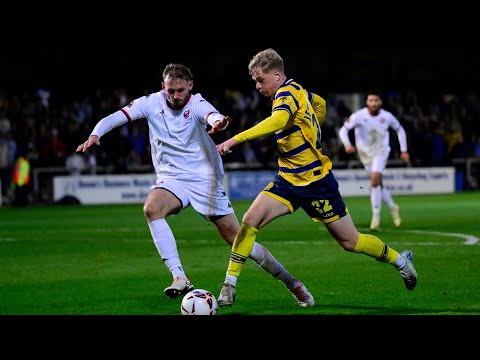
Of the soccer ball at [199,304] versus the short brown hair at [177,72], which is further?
the short brown hair at [177,72]

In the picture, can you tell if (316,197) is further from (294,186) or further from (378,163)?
(378,163)

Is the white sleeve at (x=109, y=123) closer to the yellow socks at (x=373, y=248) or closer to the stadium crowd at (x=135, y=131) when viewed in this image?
the yellow socks at (x=373, y=248)

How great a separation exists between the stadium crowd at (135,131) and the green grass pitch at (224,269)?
22.9 ft

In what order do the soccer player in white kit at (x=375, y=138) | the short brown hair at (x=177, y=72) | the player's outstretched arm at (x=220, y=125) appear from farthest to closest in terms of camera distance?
the soccer player in white kit at (x=375, y=138) < the short brown hair at (x=177, y=72) < the player's outstretched arm at (x=220, y=125)

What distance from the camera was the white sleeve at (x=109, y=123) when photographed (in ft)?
28.5

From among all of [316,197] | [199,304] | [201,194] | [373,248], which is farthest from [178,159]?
[373,248]

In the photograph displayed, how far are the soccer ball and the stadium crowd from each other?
18546 millimetres

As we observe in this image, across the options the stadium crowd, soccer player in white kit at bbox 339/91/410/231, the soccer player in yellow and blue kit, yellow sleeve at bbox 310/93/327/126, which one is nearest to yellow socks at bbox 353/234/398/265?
the soccer player in yellow and blue kit

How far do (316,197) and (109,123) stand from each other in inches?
81.1

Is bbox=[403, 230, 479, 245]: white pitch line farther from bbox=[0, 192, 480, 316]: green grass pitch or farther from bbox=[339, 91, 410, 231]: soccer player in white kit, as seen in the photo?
bbox=[339, 91, 410, 231]: soccer player in white kit

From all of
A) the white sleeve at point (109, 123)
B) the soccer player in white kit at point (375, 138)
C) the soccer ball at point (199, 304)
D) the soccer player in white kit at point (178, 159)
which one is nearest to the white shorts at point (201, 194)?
the soccer player in white kit at point (178, 159)
